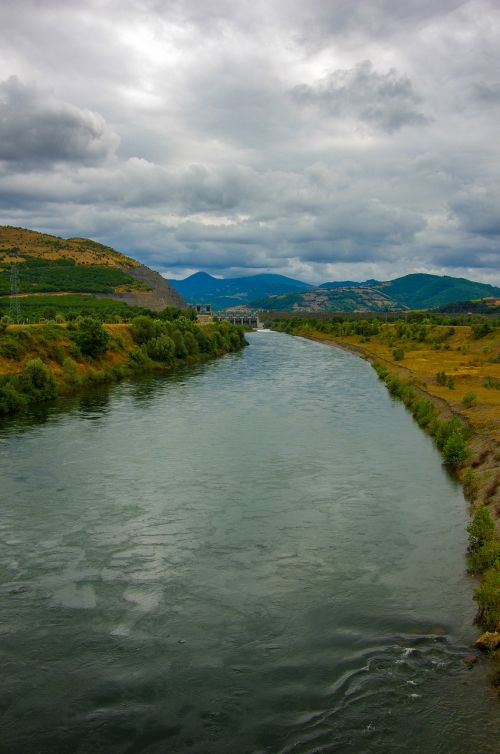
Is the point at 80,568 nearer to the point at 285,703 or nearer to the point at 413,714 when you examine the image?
the point at 285,703

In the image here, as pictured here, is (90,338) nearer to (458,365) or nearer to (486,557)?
(458,365)

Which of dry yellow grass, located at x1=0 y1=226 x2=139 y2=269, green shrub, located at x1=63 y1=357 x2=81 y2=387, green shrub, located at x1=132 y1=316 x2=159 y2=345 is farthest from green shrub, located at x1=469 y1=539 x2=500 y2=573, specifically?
dry yellow grass, located at x1=0 y1=226 x2=139 y2=269

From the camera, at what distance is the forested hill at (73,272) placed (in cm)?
14088

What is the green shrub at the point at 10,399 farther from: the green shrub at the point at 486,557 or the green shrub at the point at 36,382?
the green shrub at the point at 486,557

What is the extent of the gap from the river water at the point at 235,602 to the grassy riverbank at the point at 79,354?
16327mm

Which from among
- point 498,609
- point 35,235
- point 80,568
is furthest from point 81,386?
point 35,235

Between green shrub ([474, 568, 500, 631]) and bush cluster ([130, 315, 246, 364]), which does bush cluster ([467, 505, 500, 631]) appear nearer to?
green shrub ([474, 568, 500, 631])

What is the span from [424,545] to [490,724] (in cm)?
1050

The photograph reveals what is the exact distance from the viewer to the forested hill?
140875 millimetres

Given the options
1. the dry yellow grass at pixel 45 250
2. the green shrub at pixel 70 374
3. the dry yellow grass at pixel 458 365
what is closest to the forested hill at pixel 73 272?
the dry yellow grass at pixel 45 250

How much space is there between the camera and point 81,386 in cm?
6397

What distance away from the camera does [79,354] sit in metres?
68.6

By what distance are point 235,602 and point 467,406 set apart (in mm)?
34293

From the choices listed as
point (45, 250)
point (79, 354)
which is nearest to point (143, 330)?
point (79, 354)
